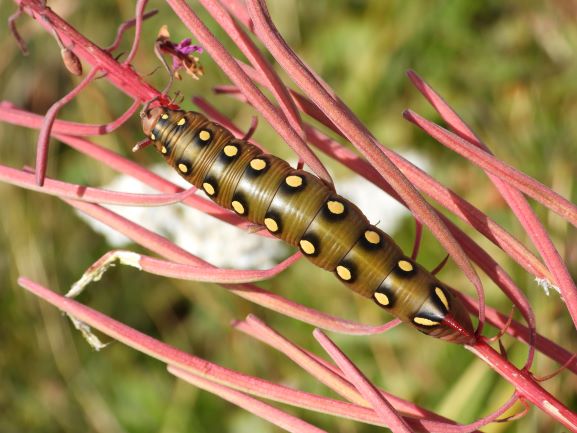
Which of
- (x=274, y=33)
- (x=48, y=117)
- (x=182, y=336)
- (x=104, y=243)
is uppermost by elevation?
(x=104, y=243)

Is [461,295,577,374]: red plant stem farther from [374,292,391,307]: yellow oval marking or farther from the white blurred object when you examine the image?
the white blurred object

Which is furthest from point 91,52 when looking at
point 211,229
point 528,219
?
point 211,229

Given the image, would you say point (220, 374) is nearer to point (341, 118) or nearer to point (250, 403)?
point (250, 403)

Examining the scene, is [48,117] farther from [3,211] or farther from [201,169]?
[3,211]

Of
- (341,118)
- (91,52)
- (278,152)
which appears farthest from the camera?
(278,152)

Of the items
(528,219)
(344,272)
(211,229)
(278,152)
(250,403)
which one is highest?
(278,152)

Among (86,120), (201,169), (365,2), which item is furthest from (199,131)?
(365,2)
